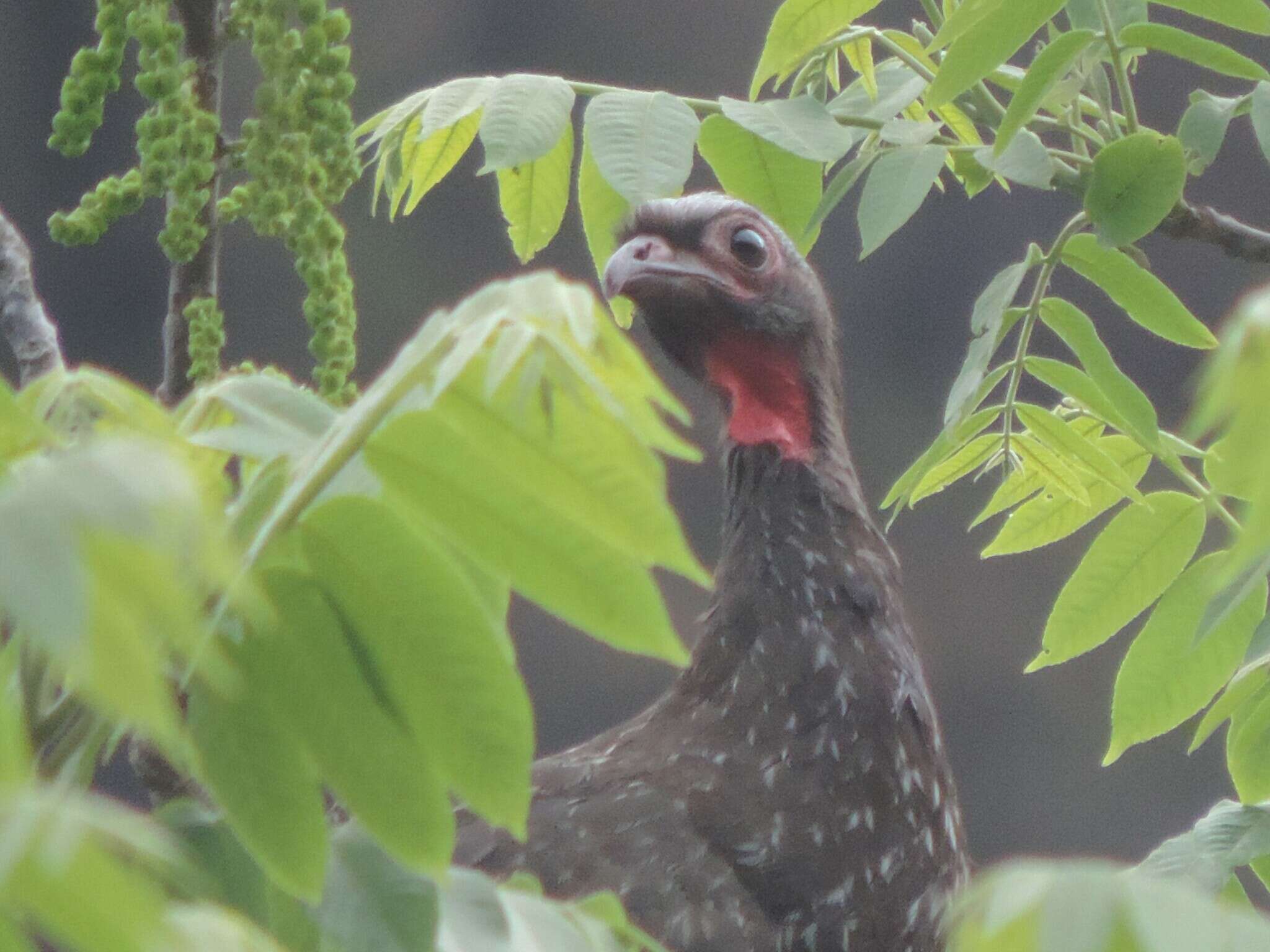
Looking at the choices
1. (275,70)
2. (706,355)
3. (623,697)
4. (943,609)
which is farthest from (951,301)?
(275,70)

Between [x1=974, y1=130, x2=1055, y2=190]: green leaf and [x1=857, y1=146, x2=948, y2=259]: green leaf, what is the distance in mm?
35

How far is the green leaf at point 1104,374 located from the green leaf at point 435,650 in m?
0.64

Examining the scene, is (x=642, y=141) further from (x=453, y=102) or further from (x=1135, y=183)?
(x=1135, y=183)

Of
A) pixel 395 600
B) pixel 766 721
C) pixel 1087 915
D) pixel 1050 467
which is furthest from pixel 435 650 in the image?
pixel 766 721

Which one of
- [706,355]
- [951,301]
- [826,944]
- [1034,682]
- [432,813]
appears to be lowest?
[1034,682]

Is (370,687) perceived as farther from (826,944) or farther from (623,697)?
(623,697)

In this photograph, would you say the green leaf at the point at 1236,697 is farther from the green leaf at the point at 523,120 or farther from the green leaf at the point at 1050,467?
the green leaf at the point at 523,120

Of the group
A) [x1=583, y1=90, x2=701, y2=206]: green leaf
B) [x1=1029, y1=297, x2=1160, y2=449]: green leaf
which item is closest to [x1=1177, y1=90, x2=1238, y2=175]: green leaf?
[x1=1029, y1=297, x2=1160, y2=449]: green leaf

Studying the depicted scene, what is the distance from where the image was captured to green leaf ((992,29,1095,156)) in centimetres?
108

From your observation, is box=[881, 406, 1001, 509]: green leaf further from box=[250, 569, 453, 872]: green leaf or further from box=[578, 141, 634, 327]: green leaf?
box=[250, 569, 453, 872]: green leaf

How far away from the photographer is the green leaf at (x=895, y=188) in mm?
1171

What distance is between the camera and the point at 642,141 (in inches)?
45.9

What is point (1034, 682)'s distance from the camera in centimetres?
413

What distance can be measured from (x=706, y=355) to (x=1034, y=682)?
97.5 inches
